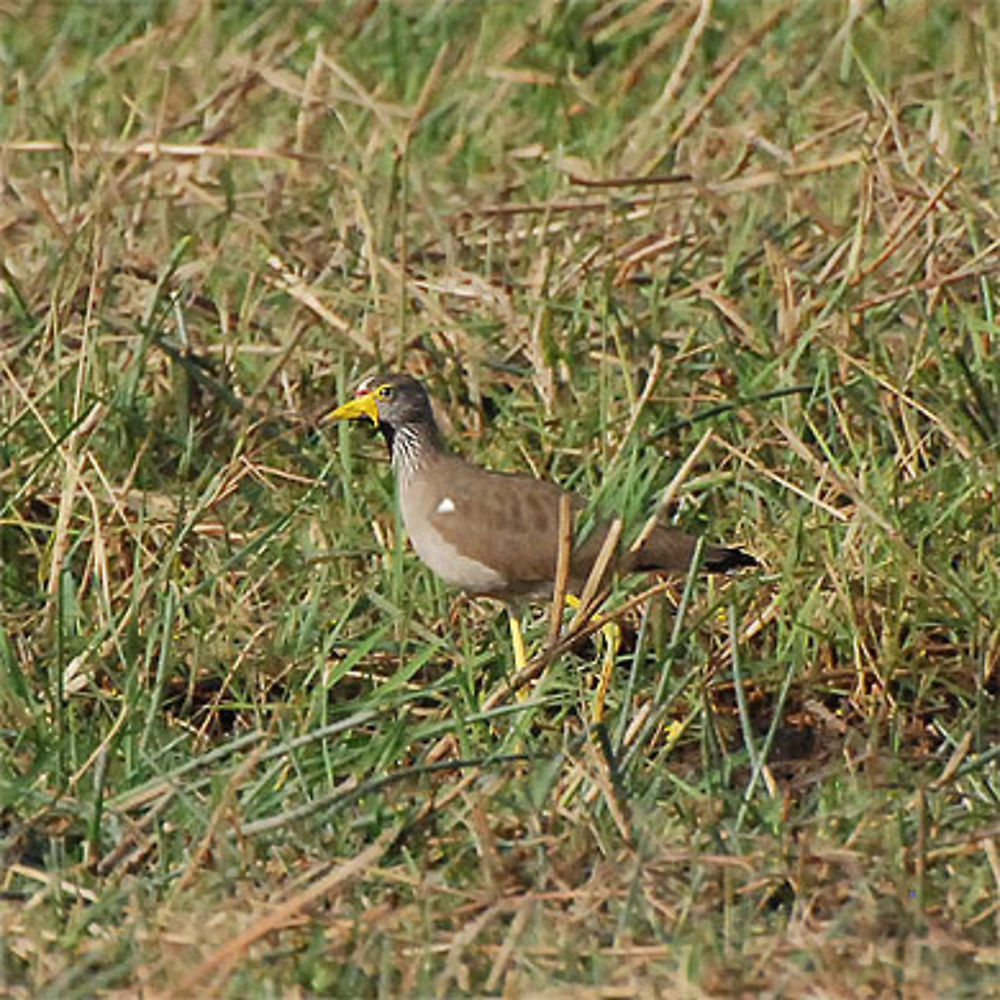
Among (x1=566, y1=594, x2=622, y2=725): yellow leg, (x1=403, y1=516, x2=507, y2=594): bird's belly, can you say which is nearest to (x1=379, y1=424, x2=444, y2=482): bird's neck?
(x1=403, y1=516, x2=507, y2=594): bird's belly

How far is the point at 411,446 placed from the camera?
230 inches

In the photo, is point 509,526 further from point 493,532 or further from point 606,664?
point 606,664

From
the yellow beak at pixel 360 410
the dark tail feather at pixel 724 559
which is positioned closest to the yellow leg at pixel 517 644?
the dark tail feather at pixel 724 559

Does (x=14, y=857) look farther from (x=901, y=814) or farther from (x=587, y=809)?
(x=901, y=814)

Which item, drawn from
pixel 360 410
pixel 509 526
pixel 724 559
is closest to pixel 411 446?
pixel 360 410

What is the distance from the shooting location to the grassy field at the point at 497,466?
413 centimetres

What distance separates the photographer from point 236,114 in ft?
25.4

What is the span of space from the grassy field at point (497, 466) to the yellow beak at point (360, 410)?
0.07m

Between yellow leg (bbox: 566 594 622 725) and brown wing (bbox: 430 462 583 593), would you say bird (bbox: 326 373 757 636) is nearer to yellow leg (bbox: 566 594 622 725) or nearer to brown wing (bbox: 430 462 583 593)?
brown wing (bbox: 430 462 583 593)

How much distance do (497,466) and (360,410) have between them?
47 cm

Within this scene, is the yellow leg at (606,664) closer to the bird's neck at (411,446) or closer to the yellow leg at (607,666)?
the yellow leg at (607,666)

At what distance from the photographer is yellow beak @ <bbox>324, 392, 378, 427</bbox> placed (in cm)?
593

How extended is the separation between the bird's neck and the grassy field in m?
0.11

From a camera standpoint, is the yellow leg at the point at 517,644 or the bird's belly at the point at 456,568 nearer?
the yellow leg at the point at 517,644
